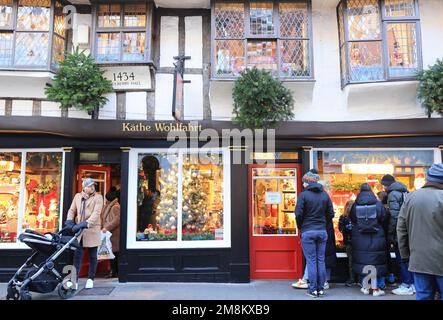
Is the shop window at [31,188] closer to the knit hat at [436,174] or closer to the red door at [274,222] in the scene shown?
the red door at [274,222]

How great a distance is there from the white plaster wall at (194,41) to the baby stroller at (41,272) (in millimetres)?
3965

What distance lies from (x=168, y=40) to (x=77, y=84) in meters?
2.06

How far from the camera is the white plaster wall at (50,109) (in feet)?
24.7

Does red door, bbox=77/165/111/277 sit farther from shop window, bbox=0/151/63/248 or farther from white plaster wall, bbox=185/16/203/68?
white plaster wall, bbox=185/16/203/68

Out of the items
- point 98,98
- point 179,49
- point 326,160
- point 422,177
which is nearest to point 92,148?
point 98,98

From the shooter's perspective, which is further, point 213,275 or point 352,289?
point 213,275

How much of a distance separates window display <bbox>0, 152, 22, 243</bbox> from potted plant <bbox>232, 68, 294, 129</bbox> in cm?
453

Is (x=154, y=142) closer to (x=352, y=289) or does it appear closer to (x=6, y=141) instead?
(x=6, y=141)

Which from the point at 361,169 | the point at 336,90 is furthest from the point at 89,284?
the point at 336,90

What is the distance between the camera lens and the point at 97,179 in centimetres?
862

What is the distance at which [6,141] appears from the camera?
761cm

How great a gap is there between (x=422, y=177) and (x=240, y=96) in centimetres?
406

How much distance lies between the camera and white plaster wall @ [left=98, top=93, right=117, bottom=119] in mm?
7625

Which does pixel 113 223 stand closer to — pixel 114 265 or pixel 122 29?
pixel 114 265
